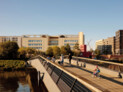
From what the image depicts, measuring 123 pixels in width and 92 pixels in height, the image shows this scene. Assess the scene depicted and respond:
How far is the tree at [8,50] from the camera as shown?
50244mm

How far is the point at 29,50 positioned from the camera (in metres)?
75.0

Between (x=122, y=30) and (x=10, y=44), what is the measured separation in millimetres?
99157

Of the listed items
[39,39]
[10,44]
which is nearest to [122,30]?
[39,39]

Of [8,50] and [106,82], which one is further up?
[8,50]

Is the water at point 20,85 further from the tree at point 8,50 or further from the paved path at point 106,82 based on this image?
the tree at point 8,50

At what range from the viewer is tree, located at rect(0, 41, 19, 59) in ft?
165

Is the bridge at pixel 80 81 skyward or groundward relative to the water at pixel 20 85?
skyward

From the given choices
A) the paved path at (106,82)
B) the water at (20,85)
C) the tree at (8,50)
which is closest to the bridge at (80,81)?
the paved path at (106,82)

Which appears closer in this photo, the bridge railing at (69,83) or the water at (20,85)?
the bridge railing at (69,83)

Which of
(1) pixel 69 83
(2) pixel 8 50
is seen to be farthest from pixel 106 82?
(2) pixel 8 50

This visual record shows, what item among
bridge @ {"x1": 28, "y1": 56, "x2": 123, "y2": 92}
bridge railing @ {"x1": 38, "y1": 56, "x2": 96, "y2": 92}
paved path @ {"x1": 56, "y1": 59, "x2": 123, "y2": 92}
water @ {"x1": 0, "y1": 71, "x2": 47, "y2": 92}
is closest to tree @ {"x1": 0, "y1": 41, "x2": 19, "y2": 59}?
water @ {"x1": 0, "y1": 71, "x2": 47, "y2": 92}

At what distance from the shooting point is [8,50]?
50.9 m

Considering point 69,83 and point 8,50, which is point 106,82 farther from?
point 8,50

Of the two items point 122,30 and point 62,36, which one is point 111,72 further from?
point 122,30
